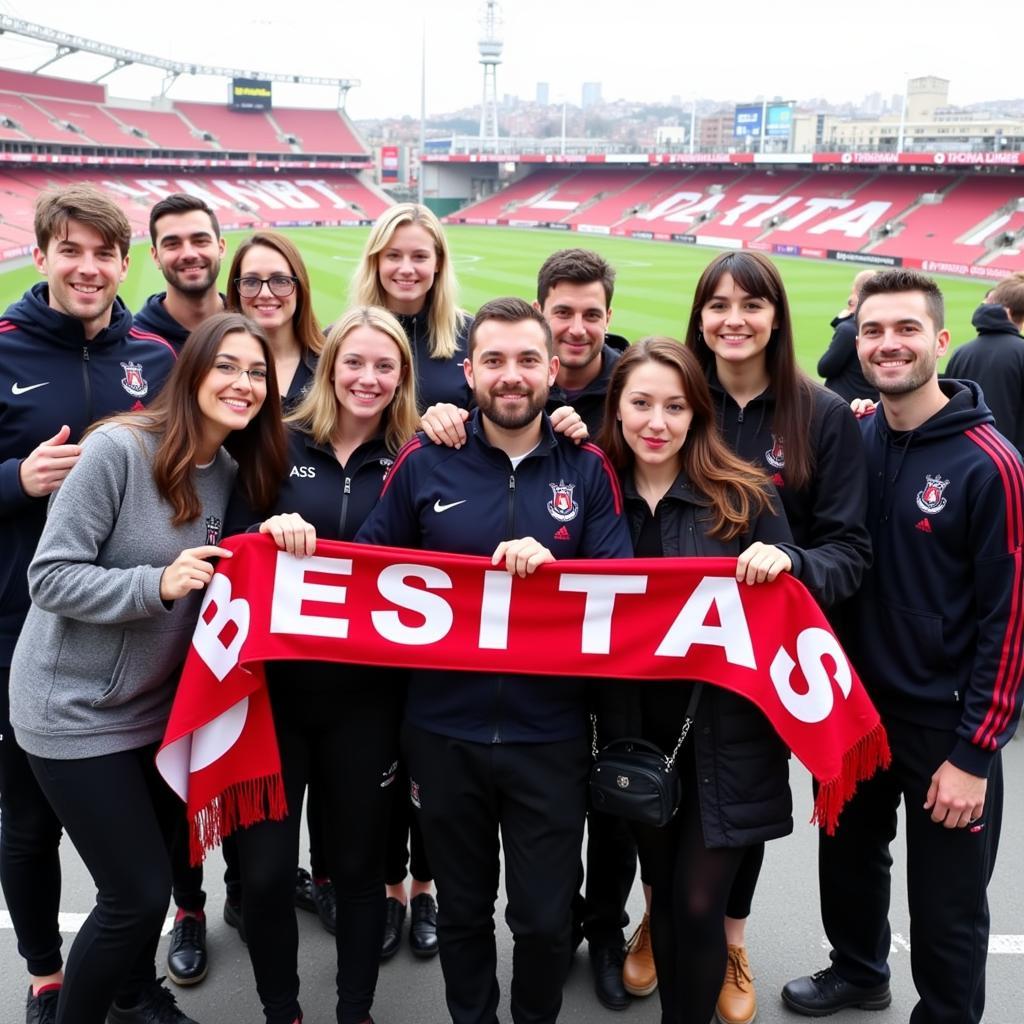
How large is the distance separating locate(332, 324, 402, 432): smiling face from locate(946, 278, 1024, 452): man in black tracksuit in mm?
4207

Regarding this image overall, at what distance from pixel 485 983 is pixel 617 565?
4.51ft

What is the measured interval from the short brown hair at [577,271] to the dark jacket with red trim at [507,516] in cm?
106

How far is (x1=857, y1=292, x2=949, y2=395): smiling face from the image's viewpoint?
2.98 meters

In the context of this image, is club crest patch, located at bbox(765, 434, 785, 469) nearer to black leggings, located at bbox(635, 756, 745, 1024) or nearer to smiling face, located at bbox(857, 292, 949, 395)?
smiling face, located at bbox(857, 292, 949, 395)

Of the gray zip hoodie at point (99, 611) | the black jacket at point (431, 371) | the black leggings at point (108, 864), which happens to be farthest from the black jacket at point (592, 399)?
the black leggings at point (108, 864)

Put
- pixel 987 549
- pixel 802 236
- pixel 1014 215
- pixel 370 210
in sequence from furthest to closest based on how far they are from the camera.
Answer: pixel 370 210
pixel 802 236
pixel 1014 215
pixel 987 549

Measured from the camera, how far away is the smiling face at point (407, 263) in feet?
13.8

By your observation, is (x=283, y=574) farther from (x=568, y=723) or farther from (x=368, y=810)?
(x=568, y=723)

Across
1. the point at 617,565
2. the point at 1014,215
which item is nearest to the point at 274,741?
the point at 617,565

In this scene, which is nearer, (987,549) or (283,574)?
(987,549)

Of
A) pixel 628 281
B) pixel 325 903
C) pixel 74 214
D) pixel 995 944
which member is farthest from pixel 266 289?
pixel 628 281

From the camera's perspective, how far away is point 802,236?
1570 inches

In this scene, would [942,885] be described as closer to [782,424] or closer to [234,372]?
[782,424]

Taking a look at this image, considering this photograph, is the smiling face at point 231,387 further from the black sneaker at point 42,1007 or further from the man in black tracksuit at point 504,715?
the black sneaker at point 42,1007
